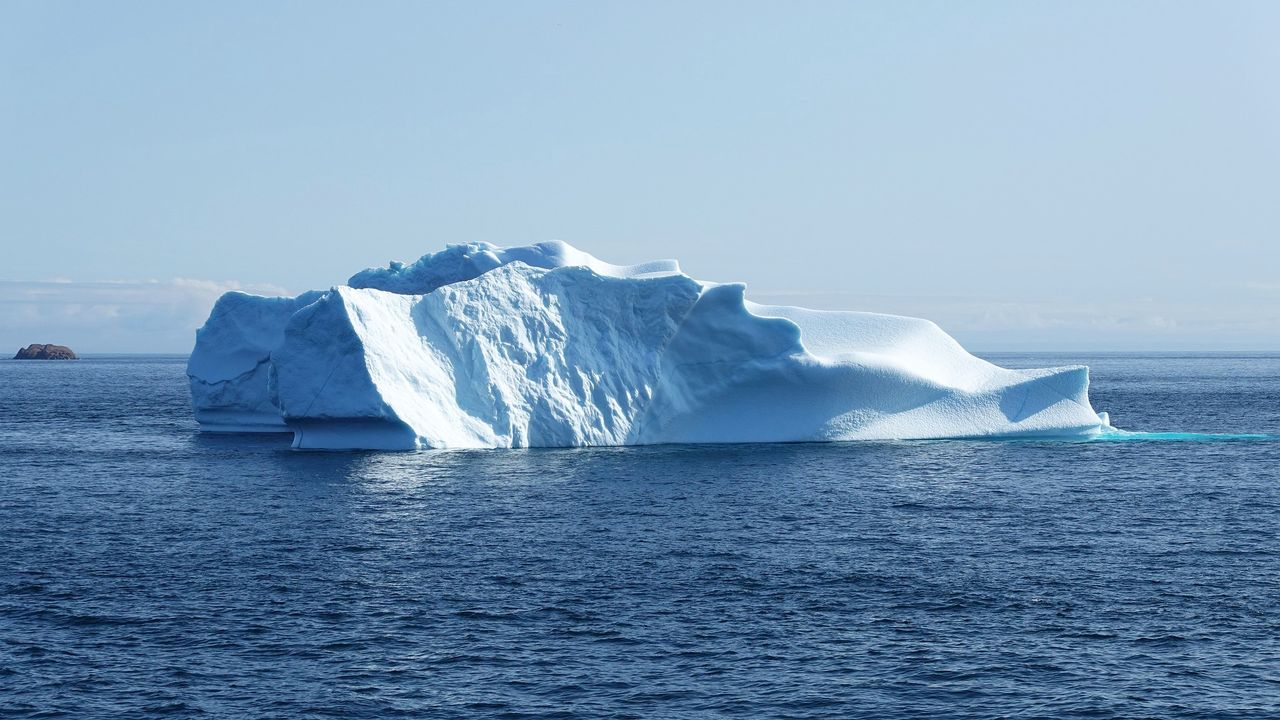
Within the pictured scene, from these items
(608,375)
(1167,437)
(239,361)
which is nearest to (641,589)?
(608,375)

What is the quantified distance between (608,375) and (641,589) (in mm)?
17200

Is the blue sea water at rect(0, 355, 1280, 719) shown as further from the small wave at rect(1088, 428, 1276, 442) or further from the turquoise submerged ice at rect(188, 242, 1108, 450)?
the small wave at rect(1088, 428, 1276, 442)

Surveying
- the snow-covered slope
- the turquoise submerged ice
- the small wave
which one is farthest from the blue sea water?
the snow-covered slope

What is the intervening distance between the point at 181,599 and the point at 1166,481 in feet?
70.1

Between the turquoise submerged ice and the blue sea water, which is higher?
the turquoise submerged ice

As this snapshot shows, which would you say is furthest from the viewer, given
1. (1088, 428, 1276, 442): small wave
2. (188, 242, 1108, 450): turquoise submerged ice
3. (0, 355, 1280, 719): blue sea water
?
(1088, 428, 1276, 442): small wave

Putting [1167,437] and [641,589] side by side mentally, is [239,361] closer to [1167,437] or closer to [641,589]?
[641,589]

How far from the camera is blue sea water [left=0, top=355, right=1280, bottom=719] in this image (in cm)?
1246

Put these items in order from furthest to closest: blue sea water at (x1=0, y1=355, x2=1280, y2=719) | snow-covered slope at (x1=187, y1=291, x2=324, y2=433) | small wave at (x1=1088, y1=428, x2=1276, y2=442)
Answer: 1. snow-covered slope at (x1=187, y1=291, x2=324, y2=433)
2. small wave at (x1=1088, y1=428, x2=1276, y2=442)
3. blue sea water at (x1=0, y1=355, x2=1280, y2=719)

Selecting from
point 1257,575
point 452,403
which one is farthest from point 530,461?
point 1257,575

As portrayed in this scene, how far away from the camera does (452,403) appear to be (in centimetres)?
3275

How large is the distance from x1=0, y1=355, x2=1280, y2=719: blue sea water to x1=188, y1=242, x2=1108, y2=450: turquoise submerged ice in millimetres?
2591

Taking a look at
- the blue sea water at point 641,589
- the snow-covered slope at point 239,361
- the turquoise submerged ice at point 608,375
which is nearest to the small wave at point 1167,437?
the turquoise submerged ice at point 608,375

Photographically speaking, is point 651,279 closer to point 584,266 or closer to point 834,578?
point 584,266
